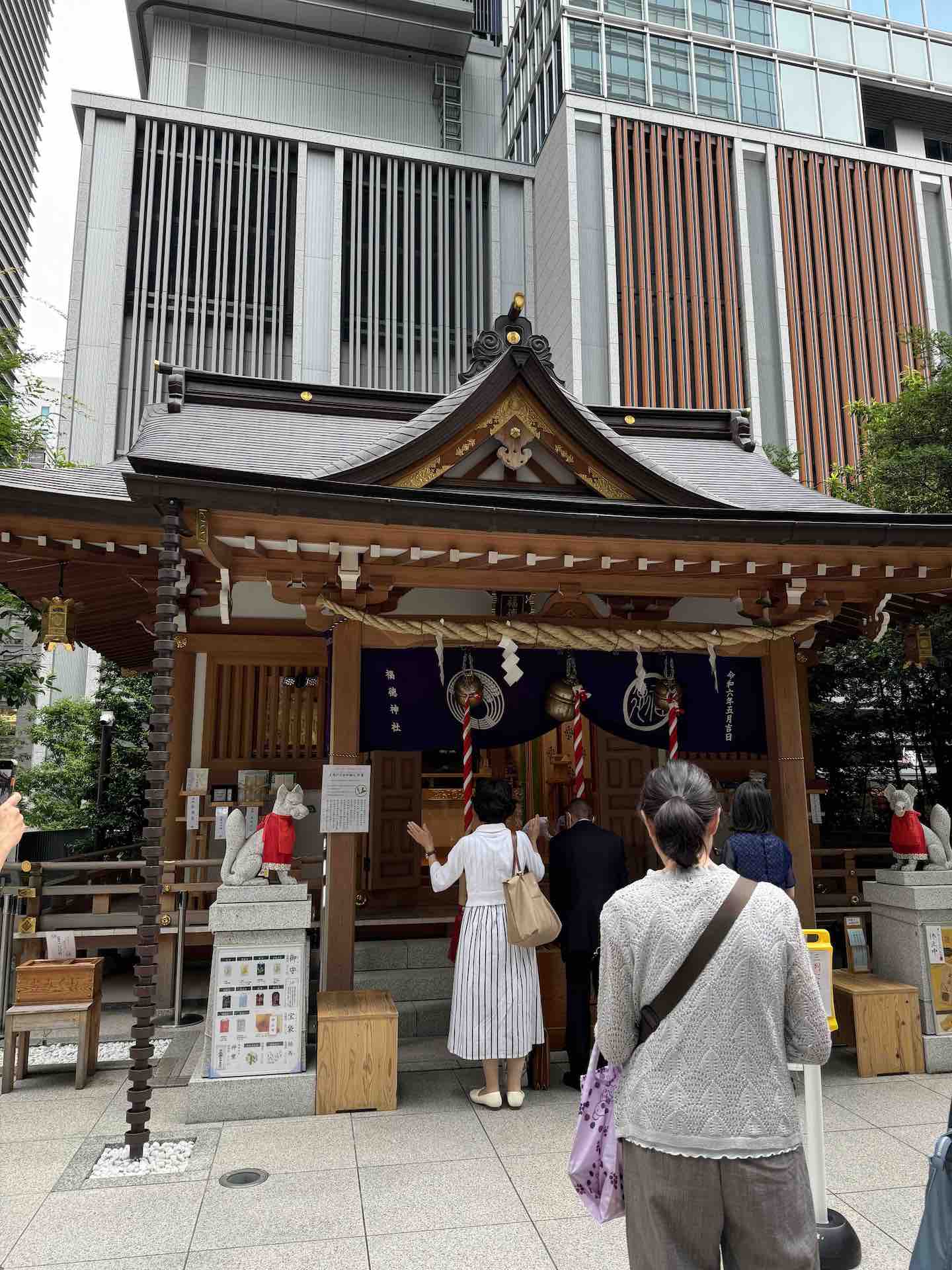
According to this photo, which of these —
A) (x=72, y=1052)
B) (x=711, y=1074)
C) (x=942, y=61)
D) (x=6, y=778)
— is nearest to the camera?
(x=711, y=1074)

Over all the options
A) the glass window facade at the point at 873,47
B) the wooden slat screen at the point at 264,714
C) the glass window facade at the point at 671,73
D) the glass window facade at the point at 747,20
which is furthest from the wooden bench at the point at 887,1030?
the glass window facade at the point at 873,47

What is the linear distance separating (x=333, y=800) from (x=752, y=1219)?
4.39 metres

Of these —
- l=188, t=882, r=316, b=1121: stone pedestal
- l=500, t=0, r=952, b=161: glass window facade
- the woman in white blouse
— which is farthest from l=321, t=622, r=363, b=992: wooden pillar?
l=500, t=0, r=952, b=161: glass window facade

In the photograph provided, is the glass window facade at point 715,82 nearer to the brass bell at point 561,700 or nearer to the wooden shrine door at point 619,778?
the wooden shrine door at point 619,778

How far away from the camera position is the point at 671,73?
28531 millimetres

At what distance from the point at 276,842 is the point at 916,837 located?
4884 millimetres

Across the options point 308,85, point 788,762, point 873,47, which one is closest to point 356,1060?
point 788,762

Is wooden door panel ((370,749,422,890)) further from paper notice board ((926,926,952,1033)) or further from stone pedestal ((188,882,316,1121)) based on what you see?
paper notice board ((926,926,952,1033))

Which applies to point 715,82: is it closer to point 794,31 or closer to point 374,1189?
point 794,31

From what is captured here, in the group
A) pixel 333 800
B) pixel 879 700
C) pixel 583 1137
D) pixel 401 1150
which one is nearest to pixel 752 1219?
pixel 583 1137

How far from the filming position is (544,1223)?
380 cm

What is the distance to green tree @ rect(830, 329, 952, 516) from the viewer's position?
1044 centimetres

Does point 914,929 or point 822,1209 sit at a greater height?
point 914,929

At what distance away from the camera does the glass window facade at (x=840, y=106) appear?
2908 cm
